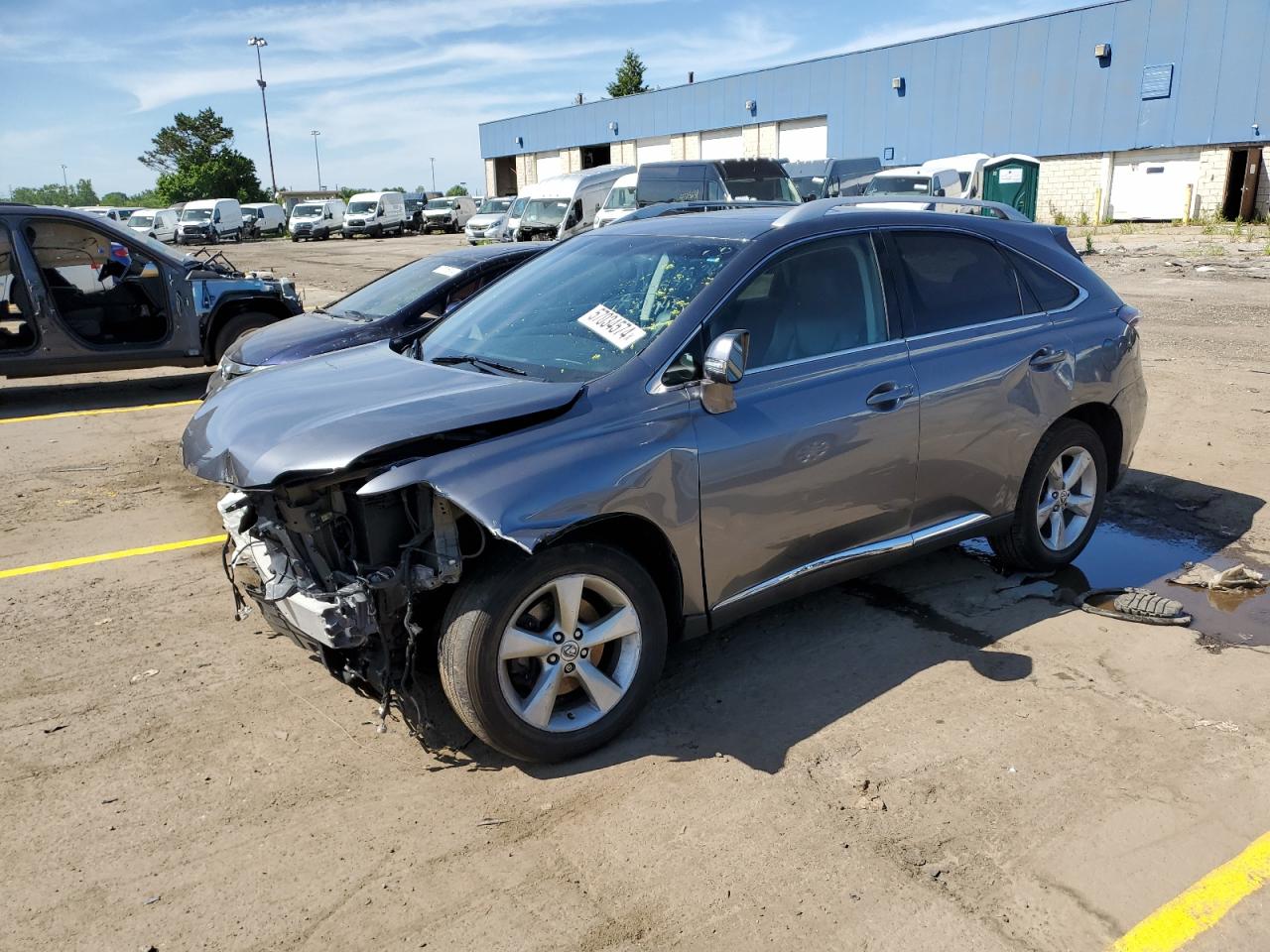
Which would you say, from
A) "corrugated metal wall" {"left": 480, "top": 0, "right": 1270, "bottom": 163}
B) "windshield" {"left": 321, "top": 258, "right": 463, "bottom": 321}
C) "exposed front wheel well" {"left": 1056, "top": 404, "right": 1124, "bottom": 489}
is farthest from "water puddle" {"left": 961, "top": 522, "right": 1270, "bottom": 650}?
"corrugated metal wall" {"left": 480, "top": 0, "right": 1270, "bottom": 163}

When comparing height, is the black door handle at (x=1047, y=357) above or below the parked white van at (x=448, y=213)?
below

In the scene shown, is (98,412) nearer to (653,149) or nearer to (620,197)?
(620,197)

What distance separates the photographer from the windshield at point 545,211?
86.2 feet

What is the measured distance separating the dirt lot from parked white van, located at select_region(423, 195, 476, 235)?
46376mm

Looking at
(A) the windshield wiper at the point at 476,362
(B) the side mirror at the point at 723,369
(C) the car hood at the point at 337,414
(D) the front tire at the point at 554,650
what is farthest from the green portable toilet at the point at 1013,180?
(D) the front tire at the point at 554,650

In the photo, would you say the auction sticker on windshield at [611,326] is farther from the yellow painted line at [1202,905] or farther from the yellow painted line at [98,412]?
the yellow painted line at [98,412]

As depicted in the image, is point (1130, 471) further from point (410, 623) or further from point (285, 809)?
point (285, 809)

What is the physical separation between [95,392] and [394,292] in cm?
462

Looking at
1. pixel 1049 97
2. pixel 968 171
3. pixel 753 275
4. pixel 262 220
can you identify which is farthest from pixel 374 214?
pixel 753 275

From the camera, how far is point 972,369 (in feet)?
14.2

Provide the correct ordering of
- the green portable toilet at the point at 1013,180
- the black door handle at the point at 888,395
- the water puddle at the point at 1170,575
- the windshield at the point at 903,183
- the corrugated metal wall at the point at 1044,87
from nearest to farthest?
the black door handle at the point at 888,395 → the water puddle at the point at 1170,575 → the windshield at the point at 903,183 → the green portable toilet at the point at 1013,180 → the corrugated metal wall at the point at 1044,87

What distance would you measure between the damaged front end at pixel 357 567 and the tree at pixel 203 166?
73.0 m

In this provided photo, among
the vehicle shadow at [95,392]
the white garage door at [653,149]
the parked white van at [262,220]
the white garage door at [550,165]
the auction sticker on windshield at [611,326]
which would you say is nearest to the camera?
the auction sticker on windshield at [611,326]

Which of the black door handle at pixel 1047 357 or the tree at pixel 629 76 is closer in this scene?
the black door handle at pixel 1047 357
